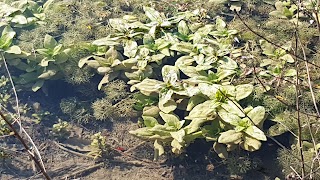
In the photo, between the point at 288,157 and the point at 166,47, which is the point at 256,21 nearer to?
the point at 166,47

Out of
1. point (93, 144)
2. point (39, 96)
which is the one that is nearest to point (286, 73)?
point (93, 144)

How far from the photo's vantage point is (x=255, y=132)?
107 inches

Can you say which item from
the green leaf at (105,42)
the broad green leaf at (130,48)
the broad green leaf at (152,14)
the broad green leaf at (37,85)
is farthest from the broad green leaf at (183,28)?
the broad green leaf at (37,85)

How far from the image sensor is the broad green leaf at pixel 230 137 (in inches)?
109

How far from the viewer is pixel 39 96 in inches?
145

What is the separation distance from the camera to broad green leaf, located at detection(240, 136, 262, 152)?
2.71m

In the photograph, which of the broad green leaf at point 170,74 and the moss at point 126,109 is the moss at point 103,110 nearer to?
the moss at point 126,109

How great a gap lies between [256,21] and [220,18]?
37 centimetres

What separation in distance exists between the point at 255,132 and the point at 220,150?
32 cm

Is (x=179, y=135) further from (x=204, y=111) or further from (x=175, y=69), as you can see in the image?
(x=175, y=69)

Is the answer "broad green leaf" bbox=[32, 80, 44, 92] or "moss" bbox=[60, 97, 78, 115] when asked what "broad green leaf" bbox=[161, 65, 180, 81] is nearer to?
"moss" bbox=[60, 97, 78, 115]

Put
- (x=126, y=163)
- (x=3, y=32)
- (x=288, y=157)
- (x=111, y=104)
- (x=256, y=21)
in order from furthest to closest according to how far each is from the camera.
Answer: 1. (x=256, y=21)
2. (x=3, y=32)
3. (x=111, y=104)
4. (x=126, y=163)
5. (x=288, y=157)

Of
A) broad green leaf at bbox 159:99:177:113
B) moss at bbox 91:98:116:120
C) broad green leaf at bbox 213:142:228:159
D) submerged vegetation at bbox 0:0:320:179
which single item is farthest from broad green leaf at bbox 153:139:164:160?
moss at bbox 91:98:116:120

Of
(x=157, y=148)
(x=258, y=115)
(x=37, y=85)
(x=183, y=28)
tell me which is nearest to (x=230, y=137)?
(x=258, y=115)
